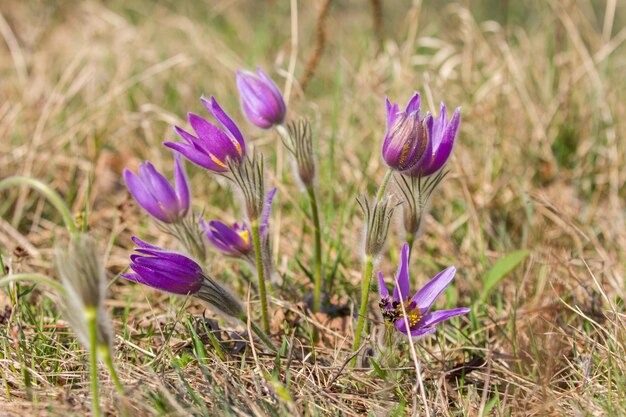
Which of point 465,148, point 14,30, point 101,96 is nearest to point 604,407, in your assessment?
point 465,148

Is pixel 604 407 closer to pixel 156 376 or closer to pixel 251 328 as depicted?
pixel 251 328

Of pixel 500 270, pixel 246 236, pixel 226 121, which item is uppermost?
pixel 226 121

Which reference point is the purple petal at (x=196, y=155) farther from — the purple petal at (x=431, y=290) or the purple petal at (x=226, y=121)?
the purple petal at (x=431, y=290)

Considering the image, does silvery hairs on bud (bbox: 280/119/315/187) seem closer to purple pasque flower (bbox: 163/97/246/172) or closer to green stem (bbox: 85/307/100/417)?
purple pasque flower (bbox: 163/97/246/172)

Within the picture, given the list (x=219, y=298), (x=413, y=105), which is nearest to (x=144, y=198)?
(x=219, y=298)

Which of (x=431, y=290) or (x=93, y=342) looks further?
(x=431, y=290)

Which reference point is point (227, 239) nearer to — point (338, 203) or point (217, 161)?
point (217, 161)

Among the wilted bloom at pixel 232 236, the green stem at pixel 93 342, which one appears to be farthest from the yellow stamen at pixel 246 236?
the green stem at pixel 93 342
